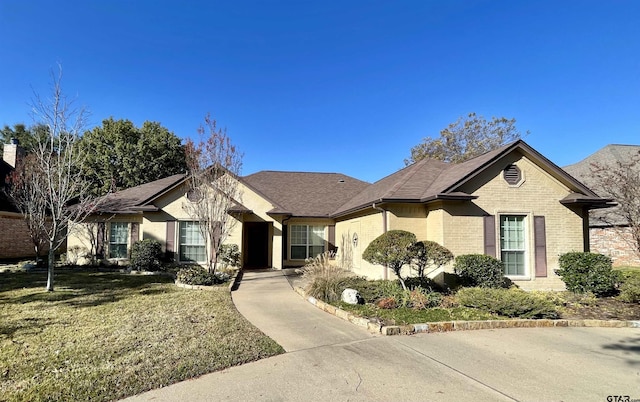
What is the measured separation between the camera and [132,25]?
12211 mm

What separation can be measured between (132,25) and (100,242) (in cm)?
1016

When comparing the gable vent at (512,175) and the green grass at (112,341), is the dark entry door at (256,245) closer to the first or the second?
the green grass at (112,341)

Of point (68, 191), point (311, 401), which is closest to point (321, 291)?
point (311, 401)

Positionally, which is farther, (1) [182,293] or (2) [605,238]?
(2) [605,238]

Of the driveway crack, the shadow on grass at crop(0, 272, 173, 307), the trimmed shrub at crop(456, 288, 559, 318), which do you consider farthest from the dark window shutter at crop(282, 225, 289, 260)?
the driveway crack

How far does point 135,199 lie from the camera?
1688 cm

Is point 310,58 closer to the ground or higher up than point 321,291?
higher up

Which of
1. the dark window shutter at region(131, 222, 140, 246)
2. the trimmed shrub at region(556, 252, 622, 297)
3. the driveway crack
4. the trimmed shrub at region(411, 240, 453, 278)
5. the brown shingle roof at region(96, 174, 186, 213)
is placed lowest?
the driveway crack

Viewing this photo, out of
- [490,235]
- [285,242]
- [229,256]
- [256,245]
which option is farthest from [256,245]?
[490,235]

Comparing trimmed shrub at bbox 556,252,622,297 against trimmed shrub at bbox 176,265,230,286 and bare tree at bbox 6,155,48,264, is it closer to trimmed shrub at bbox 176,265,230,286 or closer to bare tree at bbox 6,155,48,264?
trimmed shrub at bbox 176,265,230,286

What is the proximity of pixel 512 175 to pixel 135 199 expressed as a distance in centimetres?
1701

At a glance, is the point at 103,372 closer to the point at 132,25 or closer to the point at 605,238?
the point at 132,25

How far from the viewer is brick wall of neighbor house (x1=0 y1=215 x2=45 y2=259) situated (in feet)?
62.3

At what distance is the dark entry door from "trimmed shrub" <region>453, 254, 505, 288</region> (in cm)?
1119
